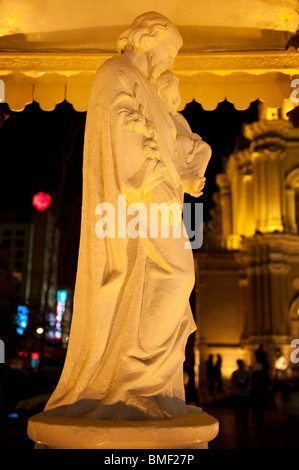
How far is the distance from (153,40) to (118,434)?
104 inches

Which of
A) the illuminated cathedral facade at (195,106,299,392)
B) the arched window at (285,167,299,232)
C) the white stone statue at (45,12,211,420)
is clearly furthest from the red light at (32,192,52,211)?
the arched window at (285,167,299,232)

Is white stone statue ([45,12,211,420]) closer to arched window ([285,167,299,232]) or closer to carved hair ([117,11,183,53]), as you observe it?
carved hair ([117,11,183,53])

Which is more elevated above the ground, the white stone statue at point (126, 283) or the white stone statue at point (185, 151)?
the white stone statue at point (185, 151)

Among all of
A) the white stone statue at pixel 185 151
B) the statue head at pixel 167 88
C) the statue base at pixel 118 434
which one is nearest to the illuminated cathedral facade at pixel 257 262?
the white stone statue at pixel 185 151

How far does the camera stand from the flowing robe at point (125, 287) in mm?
3225

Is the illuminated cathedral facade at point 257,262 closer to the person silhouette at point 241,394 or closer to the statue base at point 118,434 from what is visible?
the person silhouette at point 241,394

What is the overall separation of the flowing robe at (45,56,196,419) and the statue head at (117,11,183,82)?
0.25 metres

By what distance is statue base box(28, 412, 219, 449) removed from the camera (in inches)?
110

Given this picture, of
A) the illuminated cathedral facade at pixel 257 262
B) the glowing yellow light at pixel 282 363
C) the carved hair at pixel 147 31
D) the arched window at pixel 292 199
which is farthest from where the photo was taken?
the arched window at pixel 292 199

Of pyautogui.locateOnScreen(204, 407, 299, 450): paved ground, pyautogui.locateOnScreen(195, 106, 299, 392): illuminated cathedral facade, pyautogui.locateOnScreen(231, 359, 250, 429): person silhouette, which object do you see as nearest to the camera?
pyautogui.locateOnScreen(204, 407, 299, 450): paved ground

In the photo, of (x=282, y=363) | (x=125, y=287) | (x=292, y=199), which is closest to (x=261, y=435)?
(x=125, y=287)

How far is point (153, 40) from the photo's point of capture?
388 centimetres

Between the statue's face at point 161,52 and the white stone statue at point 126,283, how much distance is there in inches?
4.8

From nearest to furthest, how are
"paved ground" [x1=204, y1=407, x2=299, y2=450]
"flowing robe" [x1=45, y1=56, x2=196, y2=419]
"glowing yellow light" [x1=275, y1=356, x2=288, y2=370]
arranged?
"flowing robe" [x1=45, y1=56, x2=196, y2=419]
"paved ground" [x1=204, y1=407, x2=299, y2=450]
"glowing yellow light" [x1=275, y1=356, x2=288, y2=370]
